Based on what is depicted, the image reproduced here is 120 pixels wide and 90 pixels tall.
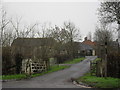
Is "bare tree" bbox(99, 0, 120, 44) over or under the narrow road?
over

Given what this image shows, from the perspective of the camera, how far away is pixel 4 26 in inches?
917

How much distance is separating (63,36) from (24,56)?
25.9 metres

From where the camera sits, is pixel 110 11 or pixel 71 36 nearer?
pixel 110 11

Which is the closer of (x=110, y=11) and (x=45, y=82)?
(x=45, y=82)

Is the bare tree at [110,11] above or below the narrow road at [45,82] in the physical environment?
above

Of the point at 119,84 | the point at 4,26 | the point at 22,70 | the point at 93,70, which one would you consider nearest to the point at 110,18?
the point at 93,70

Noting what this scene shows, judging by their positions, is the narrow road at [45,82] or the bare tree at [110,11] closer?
the narrow road at [45,82]

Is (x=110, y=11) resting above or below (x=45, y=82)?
above

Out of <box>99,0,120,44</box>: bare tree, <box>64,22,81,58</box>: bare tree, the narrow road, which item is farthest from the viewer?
<box>64,22,81,58</box>: bare tree

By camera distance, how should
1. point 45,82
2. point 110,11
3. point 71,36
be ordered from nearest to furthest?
1. point 45,82
2. point 110,11
3. point 71,36

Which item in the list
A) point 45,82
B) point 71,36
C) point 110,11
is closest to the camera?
point 45,82

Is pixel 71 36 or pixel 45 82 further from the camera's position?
pixel 71 36

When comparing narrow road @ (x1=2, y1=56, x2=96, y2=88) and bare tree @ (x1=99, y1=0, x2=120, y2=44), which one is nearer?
narrow road @ (x1=2, y1=56, x2=96, y2=88)

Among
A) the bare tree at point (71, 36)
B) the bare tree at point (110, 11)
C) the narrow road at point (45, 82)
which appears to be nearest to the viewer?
the narrow road at point (45, 82)
